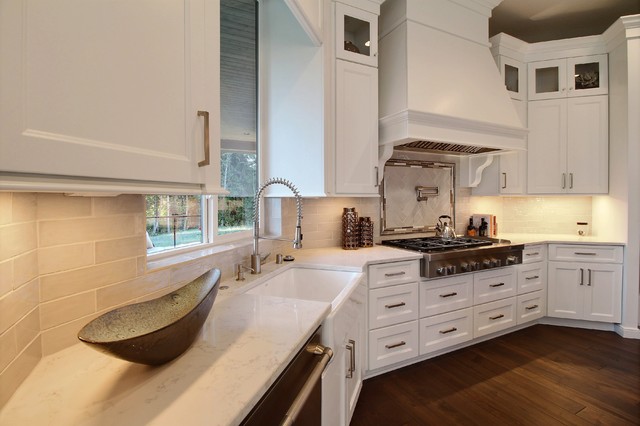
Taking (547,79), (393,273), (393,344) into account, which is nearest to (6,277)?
(393,273)

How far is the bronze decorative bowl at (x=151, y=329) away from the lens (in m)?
0.58

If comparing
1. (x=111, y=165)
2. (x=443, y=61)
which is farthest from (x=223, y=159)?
(x=443, y=61)

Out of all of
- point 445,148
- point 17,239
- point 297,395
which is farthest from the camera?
point 445,148

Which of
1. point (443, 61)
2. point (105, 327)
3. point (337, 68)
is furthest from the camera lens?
point (443, 61)

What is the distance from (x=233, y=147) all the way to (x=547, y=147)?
3.15m

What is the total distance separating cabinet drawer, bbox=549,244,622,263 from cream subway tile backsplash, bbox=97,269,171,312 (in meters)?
3.41

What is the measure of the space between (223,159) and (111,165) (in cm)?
133

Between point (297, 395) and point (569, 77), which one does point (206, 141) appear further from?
point (569, 77)

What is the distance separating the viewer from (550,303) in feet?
9.50

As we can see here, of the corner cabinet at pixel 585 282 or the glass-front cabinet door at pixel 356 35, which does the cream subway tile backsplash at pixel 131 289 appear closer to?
the glass-front cabinet door at pixel 356 35

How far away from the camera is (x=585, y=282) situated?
9.20 ft

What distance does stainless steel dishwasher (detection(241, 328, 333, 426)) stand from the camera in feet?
2.13

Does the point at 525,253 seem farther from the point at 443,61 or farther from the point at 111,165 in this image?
the point at 111,165

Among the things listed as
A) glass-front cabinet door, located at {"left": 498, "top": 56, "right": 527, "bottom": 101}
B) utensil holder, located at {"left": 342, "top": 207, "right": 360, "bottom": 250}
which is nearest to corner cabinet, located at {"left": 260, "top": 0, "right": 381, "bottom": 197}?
utensil holder, located at {"left": 342, "top": 207, "right": 360, "bottom": 250}
